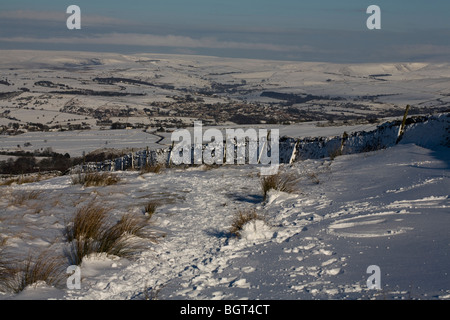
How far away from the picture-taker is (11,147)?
3102 centimetres

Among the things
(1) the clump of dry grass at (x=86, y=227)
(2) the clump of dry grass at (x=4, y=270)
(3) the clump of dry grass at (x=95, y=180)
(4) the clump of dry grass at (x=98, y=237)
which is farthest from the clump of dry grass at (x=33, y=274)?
(3) the clump of dry grass at (x=95, y=180)

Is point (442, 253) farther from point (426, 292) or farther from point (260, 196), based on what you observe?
point (260, 196)

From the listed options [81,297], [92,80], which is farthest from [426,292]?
[92,80]

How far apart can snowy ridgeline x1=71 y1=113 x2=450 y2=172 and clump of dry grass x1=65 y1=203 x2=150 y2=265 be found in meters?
5.29

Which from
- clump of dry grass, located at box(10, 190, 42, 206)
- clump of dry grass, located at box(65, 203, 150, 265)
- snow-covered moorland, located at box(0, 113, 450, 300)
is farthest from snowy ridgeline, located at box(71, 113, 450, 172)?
clump of dry grass, located at box(65, 203, 150, 265)

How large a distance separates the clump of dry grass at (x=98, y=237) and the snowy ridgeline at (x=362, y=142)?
5.29m

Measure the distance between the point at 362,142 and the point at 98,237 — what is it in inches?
470

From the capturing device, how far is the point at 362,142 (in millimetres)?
14656

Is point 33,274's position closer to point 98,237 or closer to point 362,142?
point 98,237

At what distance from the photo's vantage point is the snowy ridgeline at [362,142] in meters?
12.1

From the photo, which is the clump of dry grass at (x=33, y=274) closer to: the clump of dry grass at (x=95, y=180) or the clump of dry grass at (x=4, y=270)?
the clump of dry grass at (x=4, y=270)

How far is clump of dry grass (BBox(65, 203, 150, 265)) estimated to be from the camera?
14.3 feet
